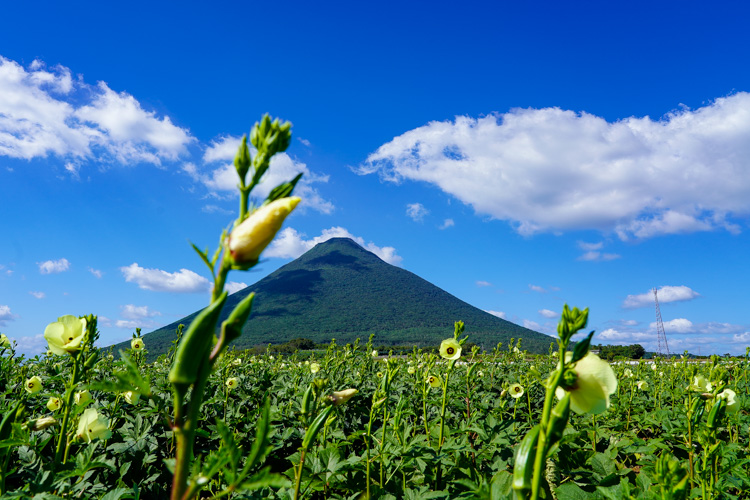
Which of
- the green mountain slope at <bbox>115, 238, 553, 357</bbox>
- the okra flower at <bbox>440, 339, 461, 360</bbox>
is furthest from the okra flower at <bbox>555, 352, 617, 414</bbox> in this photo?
the green mountain slope at <bbox>115, 238, 553, 357</bbox>

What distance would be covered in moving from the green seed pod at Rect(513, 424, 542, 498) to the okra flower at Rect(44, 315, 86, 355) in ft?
7.01

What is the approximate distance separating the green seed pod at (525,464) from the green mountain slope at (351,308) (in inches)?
3348

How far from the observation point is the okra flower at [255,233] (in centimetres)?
103

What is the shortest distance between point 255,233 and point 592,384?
1.07m

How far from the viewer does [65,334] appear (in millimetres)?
2232

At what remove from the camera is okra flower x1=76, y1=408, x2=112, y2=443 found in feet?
7.72

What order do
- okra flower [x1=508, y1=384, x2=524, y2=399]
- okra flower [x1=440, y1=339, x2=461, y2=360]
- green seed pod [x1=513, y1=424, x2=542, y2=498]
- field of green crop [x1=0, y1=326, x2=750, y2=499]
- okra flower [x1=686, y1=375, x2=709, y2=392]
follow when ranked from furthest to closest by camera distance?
okra flower [x1=508, y1=384, x2=524, y2=399]
okra flower [x1=440, y1=339, x2=461, y2=360]
okra flower [x1=686, y1=375, x2=709, y2=392]
field of green crop [x1=0, y1=326, x2=750, y2=499]
green seed pod [x1=513, y1=424, x2=542, y2=498]

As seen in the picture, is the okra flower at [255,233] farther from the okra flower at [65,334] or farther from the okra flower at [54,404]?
the okra flower at [54,404]

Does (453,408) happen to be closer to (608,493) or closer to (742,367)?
(608,493)

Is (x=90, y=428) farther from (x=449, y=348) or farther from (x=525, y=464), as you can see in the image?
(x=449, y=348)

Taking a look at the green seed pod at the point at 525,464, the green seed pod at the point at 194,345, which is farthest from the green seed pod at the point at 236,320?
the green seed pod at the point at 525,464

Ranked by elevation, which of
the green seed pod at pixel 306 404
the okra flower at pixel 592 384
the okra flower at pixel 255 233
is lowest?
the green seed pod at pixel 306 404

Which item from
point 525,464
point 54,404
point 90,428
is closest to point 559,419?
point 525,464

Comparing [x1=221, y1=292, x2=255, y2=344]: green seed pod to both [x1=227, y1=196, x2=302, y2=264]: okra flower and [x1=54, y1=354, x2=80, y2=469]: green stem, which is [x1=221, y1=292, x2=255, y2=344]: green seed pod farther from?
[x1=54, y1=354, x2=80, y2=469]: green stem
